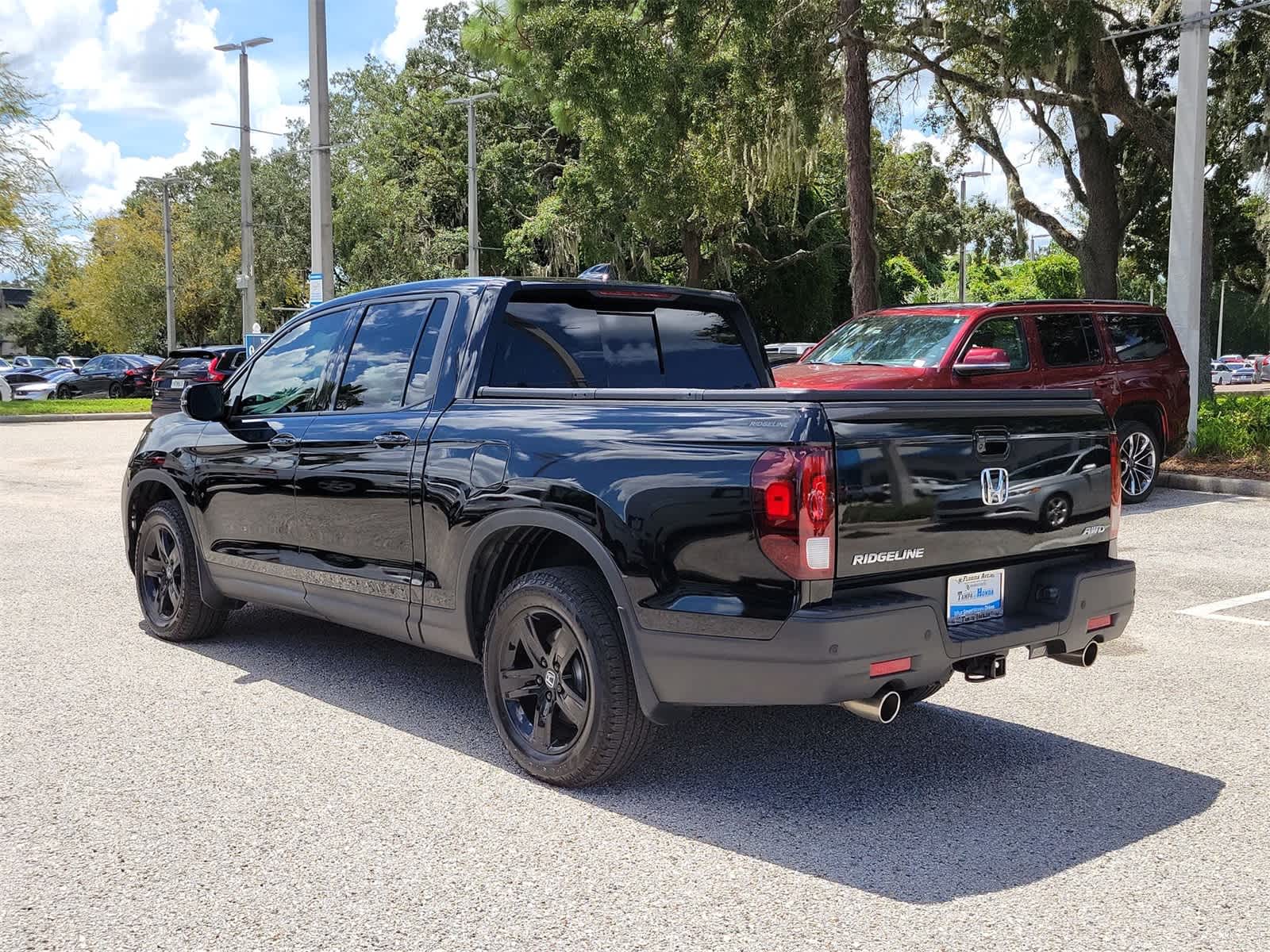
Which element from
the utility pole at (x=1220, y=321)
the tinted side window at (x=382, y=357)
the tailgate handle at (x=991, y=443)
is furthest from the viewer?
the utility pole at (x=1220, y=321)

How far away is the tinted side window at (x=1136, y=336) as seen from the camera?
1246cm

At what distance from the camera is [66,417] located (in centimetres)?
2906

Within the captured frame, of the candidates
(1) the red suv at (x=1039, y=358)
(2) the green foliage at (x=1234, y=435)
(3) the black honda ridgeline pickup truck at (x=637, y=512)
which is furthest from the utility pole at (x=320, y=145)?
(2) the green foliage at (x=1234, y=435)

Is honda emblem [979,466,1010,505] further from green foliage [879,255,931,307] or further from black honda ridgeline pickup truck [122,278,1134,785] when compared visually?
green foliage [879,255,931,307]

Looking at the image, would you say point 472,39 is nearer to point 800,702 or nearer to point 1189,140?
point 1189,140

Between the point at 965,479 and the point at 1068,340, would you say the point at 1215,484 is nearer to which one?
the point at 1068,340

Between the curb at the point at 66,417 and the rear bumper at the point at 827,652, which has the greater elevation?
the rear bumper at the point at 827,652

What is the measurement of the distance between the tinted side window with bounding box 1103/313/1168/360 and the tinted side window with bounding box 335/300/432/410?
28.8 ft

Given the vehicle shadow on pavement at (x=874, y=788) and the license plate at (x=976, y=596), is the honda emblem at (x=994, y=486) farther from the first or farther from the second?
the vehicle shadow on pavement at (x=874, y=788)

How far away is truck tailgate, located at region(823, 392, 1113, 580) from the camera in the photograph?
4.09 m

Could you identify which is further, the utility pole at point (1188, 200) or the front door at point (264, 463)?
the utility pole at point (1188, 200)

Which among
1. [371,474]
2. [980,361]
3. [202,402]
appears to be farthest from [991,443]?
[980,361]

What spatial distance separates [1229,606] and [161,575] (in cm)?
645

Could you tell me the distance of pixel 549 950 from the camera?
11.2ft
